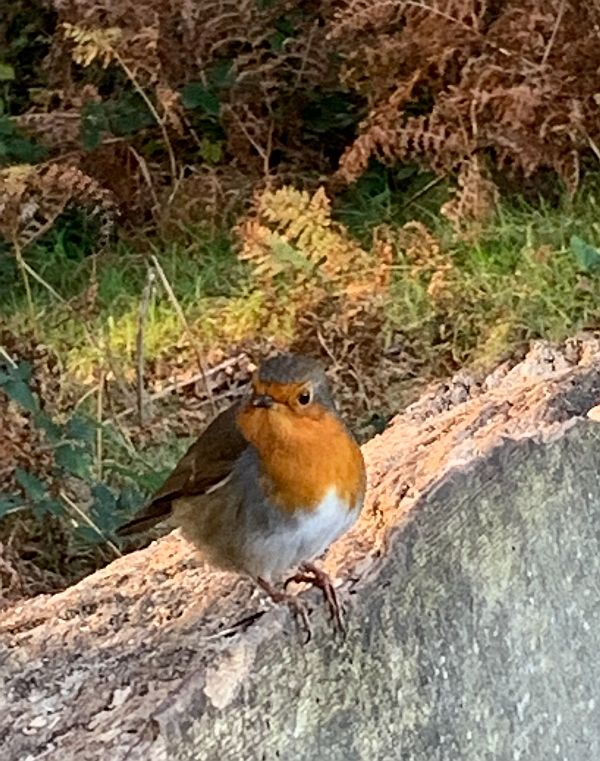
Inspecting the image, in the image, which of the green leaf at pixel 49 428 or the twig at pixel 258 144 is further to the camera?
the twig at pixel 258 144

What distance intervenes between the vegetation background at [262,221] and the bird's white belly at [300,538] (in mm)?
754

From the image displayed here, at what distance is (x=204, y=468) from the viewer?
1673 millimetres

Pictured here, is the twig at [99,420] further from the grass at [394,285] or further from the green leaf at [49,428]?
the green leaf at [49,428]

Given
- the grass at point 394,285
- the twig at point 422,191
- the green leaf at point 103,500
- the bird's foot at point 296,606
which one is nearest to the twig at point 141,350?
the grass at point 394,285

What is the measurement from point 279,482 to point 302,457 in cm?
3

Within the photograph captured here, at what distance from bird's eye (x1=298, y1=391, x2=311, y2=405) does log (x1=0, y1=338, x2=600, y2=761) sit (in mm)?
120

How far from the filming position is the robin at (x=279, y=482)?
1.55 m

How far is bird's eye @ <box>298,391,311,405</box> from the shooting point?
159 cm

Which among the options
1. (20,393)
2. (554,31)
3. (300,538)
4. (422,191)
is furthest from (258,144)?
(300,538)

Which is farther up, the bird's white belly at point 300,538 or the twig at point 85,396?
the bird's white belly at point 300,538

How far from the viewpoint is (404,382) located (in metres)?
2.80

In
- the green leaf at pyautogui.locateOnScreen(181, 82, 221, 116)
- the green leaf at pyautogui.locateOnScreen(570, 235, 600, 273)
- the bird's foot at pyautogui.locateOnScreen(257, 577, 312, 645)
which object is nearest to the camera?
the bird's foot at pyautogui.locateOnScreen(257, 577, 312, 645)

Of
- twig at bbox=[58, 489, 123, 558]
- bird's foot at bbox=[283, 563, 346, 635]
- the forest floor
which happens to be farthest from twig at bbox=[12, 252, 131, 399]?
bird's foot at bbox=[283, 563, 346, 635]

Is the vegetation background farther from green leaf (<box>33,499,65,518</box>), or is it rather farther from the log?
the log
